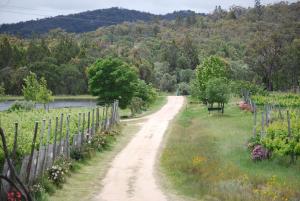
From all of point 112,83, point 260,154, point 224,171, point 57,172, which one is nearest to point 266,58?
point 112,83

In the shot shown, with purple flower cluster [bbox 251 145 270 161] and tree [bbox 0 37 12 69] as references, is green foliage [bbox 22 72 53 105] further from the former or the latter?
tree [bbox 0 37 12 69]

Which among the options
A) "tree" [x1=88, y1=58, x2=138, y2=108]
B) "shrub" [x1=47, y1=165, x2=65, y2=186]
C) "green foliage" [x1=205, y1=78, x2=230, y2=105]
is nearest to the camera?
"shrub" [x1=47, y1=165, x2=65, y2=186]

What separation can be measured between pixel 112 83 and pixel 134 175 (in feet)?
135

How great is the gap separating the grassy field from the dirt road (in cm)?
86

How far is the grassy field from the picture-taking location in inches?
666

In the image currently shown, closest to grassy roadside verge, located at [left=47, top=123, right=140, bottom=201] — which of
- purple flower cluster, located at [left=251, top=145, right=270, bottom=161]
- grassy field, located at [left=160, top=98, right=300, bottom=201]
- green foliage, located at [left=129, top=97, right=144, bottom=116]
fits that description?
grassy field, located at [left=160, top=98, right=300, bottom=201]

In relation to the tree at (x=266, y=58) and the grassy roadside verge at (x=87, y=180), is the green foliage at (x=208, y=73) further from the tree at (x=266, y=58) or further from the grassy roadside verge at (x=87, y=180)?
the grassy roadside verge at (x=87, y=180)

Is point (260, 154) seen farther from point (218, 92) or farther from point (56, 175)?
point (218, 92)

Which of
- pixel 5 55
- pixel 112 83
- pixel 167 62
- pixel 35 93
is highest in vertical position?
pixel 5 55

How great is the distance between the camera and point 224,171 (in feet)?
68.3

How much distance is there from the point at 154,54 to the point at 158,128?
147 meters

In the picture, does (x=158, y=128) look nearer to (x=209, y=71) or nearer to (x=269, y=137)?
(x=269, y=137)

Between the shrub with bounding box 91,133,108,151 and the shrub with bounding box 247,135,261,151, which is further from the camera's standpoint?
the shrub with bounding box 91,133,108,151

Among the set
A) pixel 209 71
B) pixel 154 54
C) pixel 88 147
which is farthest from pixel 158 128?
pixel 154 54
